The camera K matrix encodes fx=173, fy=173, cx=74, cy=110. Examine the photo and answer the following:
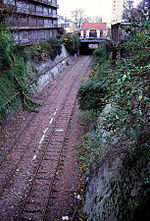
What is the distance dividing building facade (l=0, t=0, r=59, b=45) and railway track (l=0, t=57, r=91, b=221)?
1033cm

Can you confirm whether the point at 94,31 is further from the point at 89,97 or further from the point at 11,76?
the point at 89,97

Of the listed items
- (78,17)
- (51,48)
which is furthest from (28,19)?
(78,17)

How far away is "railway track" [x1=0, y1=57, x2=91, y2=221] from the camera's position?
268 inches

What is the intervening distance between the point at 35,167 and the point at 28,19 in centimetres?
2100

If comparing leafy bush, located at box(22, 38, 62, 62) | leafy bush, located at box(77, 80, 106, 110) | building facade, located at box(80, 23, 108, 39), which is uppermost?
building facade, located at box(80, 23, 108, 39)

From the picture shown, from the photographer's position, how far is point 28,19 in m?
22.9

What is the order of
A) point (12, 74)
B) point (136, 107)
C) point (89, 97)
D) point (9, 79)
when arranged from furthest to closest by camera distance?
1. point (12, 74)
2. point (9, 79)
3. point (89, 97)
4. point (136, 107)

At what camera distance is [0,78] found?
1330 centimetres

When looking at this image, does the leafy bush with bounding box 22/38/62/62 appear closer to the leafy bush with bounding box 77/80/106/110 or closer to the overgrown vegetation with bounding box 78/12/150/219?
the leafy bush with bounding box 77/80/106/110

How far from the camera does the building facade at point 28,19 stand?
1721cm

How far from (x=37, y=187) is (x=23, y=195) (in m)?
0.64

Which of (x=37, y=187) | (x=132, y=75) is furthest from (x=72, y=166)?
(x=132, y=75)

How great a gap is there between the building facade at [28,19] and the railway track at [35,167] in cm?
1033

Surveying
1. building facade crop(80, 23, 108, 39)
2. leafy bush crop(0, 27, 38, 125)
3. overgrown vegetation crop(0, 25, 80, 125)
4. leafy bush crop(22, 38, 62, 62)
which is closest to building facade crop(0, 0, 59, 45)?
leafy bush crop(22, 38, 62, 62)
